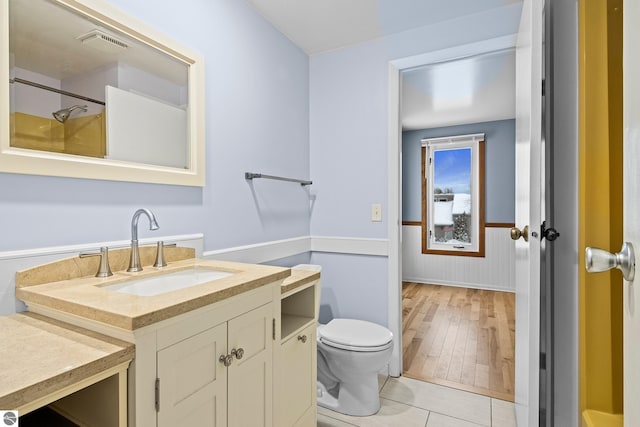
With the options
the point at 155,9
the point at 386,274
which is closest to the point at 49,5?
the point at 155,9

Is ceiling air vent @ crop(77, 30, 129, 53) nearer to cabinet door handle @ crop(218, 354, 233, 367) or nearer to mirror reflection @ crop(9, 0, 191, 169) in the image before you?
mirror reflection @ crop(9, 0, 191, 169)

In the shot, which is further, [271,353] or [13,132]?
[271,353]

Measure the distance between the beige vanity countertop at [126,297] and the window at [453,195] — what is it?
402 cm

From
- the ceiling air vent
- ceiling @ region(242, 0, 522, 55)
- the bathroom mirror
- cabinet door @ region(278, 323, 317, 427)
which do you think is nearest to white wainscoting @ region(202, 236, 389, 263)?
the bathroom mirror

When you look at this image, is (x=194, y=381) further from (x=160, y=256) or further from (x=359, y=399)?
(x=359, y=399)

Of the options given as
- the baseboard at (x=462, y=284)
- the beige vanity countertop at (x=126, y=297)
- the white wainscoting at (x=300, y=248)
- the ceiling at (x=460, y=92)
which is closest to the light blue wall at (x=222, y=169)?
the white wainscoting at (x=300, y=248)

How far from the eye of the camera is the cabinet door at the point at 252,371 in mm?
1006

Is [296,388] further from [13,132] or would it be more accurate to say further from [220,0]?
[220,0]

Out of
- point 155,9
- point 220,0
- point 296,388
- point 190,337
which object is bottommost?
point 296,388

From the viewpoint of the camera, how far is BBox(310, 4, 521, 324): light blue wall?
223 centimetres

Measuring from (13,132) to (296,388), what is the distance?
1.31m

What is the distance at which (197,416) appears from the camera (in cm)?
88

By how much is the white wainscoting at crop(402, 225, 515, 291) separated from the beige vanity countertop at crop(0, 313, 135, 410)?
4517 mm

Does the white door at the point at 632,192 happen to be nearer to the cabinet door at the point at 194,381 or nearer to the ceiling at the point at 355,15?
the cabinet door at the point at 194,381
